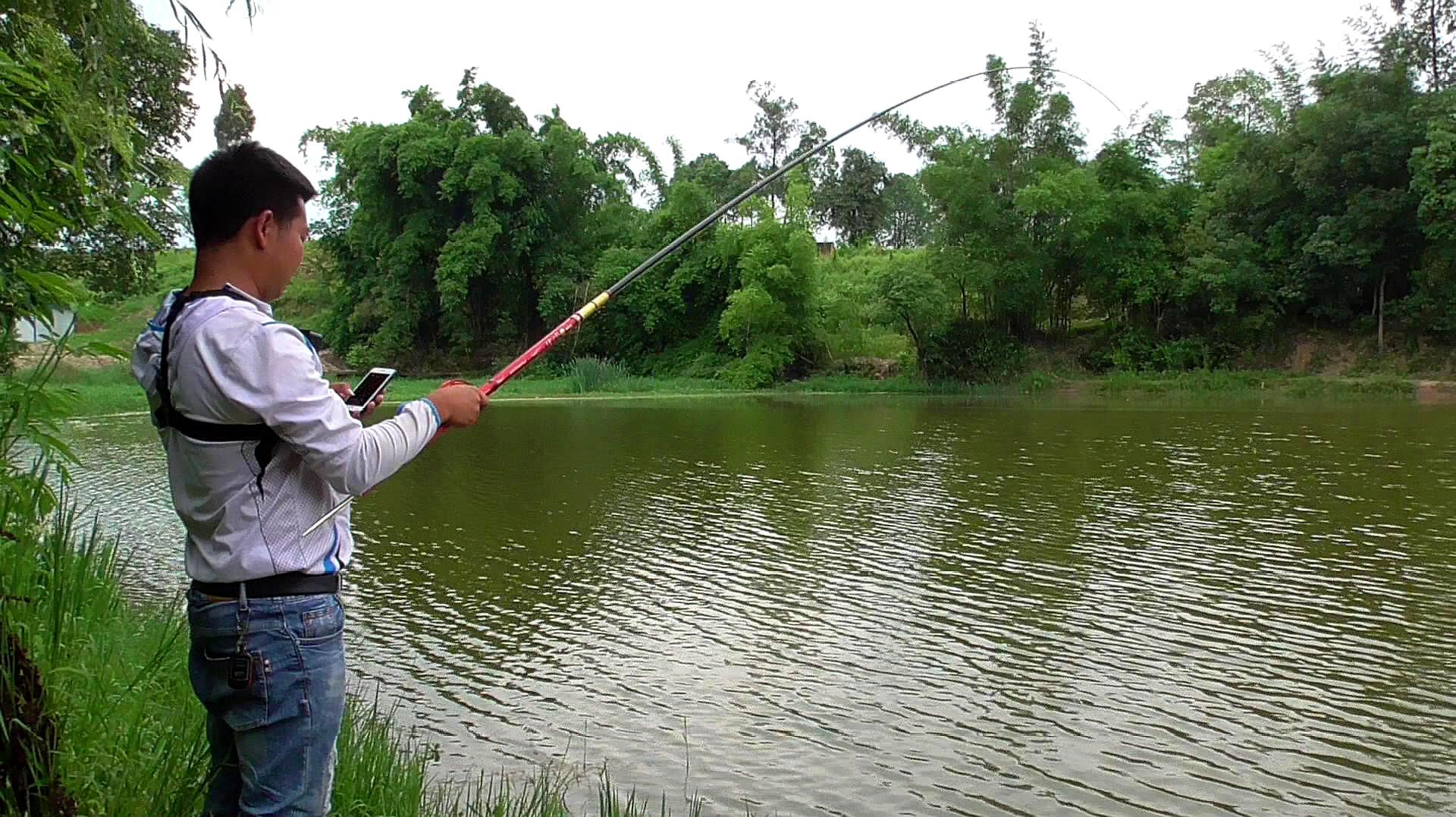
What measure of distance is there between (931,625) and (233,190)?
6670mm

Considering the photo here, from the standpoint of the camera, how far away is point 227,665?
2193 millimetres

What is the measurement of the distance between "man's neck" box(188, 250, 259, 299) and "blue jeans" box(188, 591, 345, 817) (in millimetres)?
597

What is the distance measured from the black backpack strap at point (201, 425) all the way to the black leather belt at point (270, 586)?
0.58 feet

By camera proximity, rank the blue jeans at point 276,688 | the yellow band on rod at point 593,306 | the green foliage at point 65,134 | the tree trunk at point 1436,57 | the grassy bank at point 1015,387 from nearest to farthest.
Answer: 1. the blue jeans at point 276,688
2. the green foliage at point 65,134
3. the yellow band on rod at point 593,306
4. the grassy bank at point 1015,387
5. the tree trunk at point 1436,57

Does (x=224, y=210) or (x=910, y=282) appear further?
(x=910, y=282)

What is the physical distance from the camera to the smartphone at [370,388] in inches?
99.7

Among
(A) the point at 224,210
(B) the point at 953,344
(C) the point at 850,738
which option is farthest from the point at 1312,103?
(A) the point at 224,210

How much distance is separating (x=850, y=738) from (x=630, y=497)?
8099 mm

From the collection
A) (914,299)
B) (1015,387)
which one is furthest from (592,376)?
(1015,387)

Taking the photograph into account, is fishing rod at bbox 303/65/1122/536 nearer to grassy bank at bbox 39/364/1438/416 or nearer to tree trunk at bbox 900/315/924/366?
grassy bank at bbox 39/364/1438/416

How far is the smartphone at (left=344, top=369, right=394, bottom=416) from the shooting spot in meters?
2.53

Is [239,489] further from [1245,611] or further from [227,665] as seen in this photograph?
[1245,611]

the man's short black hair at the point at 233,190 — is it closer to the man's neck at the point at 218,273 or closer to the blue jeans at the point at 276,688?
the man's neck at the point at 218,273

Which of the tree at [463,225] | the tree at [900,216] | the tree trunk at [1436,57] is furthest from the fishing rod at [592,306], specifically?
the tree at [900,216]
